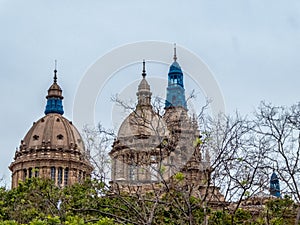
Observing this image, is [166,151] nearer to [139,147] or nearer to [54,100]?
[139,147]

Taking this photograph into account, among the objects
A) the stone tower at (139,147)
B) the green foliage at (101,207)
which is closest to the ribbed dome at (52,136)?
the green foliage at (101,207)

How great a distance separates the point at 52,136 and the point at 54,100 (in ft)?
28.2

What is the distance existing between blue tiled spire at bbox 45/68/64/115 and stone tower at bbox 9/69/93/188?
2302 mm

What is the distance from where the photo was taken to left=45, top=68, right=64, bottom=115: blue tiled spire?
87.2 m

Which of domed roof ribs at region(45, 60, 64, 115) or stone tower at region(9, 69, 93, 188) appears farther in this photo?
domed roof ribs at region(45, 60, 64, 115)

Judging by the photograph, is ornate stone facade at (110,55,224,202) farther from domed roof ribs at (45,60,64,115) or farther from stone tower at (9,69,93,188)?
domed roof ribs at (45,60,64,115)

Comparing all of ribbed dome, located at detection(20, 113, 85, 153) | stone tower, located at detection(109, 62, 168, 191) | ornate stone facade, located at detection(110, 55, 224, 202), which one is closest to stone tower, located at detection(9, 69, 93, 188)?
ribbed dome, located at detection(20, 113, 85, 153)

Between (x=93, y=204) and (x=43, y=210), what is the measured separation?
2.53 meters

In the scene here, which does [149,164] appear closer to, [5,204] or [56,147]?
[5,204]

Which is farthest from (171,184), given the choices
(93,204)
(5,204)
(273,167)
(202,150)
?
(5,204)

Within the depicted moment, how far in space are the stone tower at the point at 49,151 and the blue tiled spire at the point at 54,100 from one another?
2.30 metres

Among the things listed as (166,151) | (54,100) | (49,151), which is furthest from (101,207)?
(54,100)

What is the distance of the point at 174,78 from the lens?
78.6 m

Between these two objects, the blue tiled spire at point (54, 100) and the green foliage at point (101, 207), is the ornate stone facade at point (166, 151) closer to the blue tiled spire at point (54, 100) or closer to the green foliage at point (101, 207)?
the green foliage at point (101, 207)
